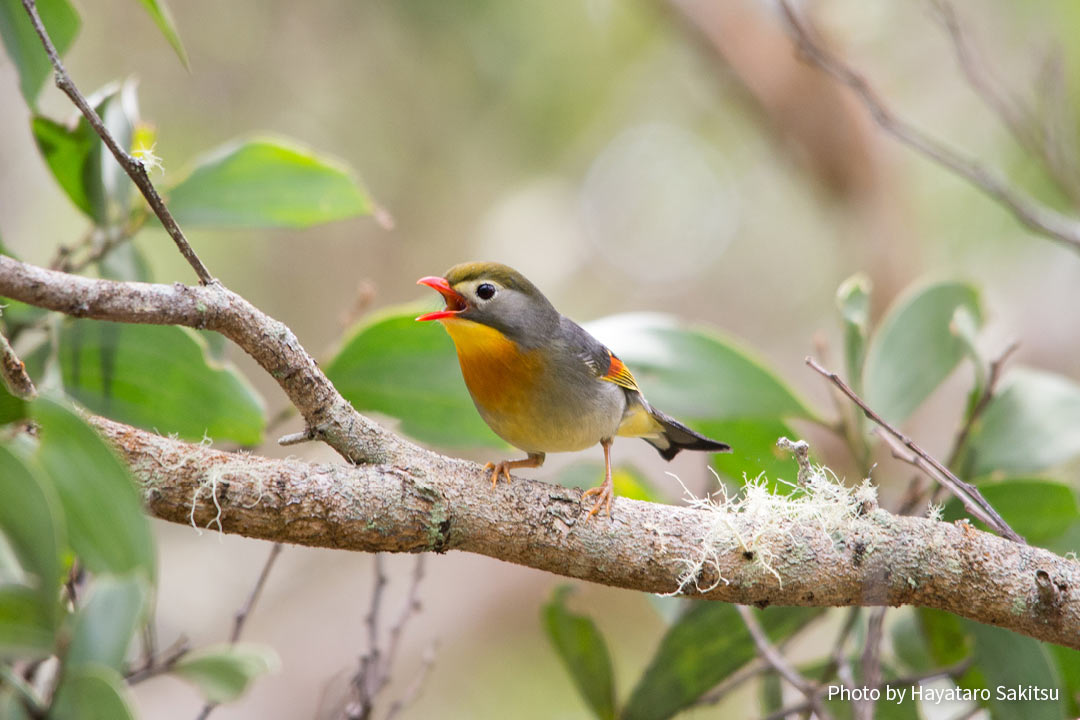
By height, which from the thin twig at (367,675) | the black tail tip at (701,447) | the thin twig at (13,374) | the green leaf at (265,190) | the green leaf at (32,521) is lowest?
the green leaf at (32,521)

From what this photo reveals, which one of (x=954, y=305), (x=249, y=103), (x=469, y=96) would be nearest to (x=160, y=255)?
(x=249, y=103)

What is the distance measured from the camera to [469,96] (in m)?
7.87

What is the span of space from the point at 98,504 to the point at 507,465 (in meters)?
1.32

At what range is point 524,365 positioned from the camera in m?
2.70

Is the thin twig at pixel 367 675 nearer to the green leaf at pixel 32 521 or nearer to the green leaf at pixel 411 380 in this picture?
the green leaf at pixel 411 380

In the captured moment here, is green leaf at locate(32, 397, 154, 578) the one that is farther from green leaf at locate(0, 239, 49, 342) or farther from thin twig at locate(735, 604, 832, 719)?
thin twig at locate(735, 604, 832, 719)

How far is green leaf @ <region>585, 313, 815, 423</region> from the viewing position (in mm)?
2973

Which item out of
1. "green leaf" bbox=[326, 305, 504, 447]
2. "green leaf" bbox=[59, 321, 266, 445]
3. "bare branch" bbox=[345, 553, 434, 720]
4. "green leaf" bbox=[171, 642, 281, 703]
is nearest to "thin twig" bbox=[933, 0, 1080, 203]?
"green leaf" bbox=[326, 305, 504, 447]

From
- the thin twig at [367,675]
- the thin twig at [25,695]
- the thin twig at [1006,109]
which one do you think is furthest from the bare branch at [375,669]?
the thin twig at [1006,109]

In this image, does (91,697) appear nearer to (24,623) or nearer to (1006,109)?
(24,623)

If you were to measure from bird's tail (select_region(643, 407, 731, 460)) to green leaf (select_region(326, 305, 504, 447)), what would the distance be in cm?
64

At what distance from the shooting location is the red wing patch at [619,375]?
2.91m

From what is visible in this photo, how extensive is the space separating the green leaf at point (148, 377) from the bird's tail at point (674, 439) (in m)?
1.38

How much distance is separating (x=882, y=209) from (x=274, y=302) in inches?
209
